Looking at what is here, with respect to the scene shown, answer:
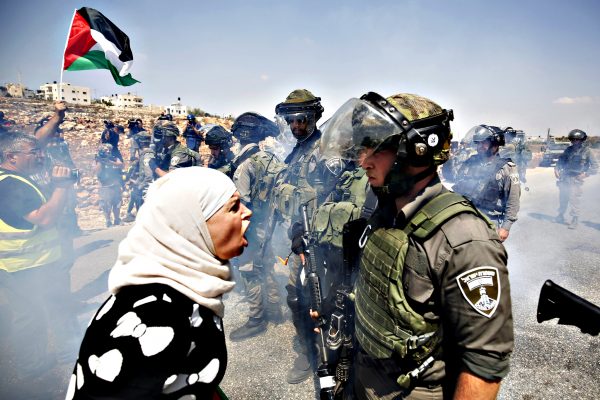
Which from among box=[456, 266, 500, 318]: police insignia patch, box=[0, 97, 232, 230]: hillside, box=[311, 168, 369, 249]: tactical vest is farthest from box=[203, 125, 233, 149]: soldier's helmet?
box=[0, 97, 232, 230]: hillside

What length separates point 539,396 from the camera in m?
3.04

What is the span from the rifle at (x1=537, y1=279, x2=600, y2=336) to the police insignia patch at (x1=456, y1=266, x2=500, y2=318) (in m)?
0.41

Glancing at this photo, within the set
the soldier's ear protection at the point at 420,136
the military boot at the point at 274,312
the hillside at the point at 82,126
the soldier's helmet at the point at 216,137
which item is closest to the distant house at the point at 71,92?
the hillside at the point at 82,126

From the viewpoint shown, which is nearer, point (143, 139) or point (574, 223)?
point (574, 223)

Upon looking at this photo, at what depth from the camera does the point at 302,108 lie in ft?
13.0

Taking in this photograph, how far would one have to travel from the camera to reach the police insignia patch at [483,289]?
3.89 feet

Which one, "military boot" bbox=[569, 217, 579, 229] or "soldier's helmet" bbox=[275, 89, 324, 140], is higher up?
"soldier's helmet" bbox=[275, 89, 324, 140]

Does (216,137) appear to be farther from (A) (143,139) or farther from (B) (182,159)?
(A) (143,139)

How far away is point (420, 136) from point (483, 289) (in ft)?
2.18

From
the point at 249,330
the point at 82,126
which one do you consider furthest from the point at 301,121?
the point at 82,126

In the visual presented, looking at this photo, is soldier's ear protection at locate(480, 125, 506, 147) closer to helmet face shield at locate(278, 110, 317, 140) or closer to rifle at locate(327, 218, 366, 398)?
helmet face shield at locate(278, 110, 317, 140)

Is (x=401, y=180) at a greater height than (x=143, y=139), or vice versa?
(x=143, y=139)

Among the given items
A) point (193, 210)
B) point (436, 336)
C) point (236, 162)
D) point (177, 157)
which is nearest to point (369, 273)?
point (436, 336)

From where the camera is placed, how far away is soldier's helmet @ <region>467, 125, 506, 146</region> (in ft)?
15.8
